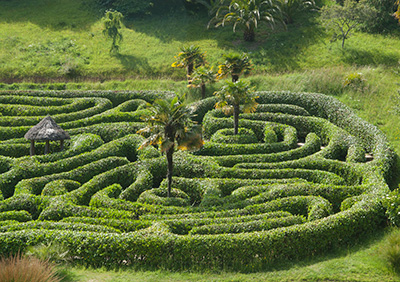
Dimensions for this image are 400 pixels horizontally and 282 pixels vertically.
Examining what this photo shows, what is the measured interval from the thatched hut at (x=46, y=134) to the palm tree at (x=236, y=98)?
34.1 feet

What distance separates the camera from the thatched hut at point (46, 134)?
87.6ft

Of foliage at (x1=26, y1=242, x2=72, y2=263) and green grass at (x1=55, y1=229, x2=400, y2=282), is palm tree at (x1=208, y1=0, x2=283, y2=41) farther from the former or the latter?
foliage at (x1=26, y1=242, x2=72, y2=263)

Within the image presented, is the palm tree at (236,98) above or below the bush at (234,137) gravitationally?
above

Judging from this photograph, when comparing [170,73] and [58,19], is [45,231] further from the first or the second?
[58,19]

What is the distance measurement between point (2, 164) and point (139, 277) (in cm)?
1409

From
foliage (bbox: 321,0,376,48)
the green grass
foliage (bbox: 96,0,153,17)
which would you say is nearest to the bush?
the green grass

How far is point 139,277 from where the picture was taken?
1669 centimetres

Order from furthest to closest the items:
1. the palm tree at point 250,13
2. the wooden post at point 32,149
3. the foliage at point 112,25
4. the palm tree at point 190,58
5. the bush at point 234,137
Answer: the foliage at point 112,25, the palm tree at point 250,13, the palm tree at point 190,58, the bush at point 234,137, the wooden post at point 32,149

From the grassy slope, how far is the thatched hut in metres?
14.5

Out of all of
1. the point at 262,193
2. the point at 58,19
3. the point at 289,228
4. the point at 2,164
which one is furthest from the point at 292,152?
the point at 58,19

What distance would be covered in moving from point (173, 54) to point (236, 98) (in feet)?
69.0

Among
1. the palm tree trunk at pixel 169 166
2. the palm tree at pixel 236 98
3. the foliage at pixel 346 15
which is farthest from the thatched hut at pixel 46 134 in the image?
the foliage at pixel 346 15

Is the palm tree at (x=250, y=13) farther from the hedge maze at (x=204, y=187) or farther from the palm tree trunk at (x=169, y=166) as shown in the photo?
the palm tree trunk at (x=169, y=166)

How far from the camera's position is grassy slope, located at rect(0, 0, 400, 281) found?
36.8 meters
